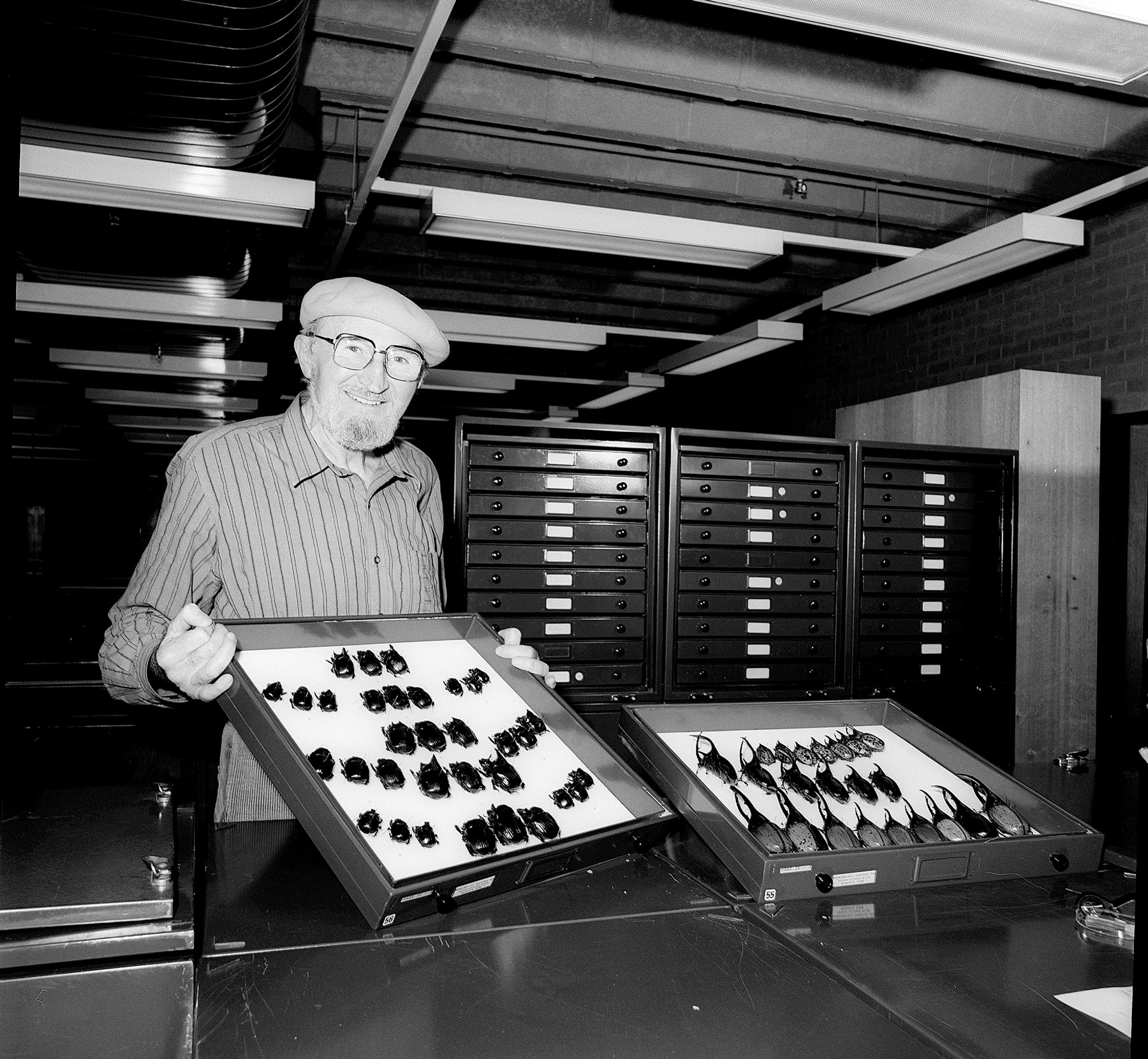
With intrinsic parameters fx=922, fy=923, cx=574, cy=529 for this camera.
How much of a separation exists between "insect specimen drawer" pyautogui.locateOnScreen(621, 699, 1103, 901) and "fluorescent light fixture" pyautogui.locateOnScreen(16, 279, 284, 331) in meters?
3.55

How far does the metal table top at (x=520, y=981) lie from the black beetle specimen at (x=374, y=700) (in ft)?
0.75

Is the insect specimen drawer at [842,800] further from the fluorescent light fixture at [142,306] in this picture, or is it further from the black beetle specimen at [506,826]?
the fluorescent light fixture at [142,306]

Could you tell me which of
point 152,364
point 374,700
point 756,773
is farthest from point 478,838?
point 152,364

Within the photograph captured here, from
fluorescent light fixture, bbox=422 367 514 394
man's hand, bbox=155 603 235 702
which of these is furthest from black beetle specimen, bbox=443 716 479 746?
fluorescent light fixture, bbox=422 367 514 394

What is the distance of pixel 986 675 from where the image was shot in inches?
142

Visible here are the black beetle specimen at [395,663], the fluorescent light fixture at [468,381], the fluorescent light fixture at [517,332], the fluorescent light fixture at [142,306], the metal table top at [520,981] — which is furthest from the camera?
the fluorescent light fixture at [468,381]

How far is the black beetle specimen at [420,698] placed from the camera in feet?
4.39

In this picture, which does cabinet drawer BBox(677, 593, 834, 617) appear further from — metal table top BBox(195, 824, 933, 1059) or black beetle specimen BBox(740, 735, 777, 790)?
metal table top BBox(195, 824, 933, 1059)

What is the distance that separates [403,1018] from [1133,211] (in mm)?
4981

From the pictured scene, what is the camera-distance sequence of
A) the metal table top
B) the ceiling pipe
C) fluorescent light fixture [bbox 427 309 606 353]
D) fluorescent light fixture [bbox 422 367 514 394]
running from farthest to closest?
1. fluorescent light fixture [bbox 422 367 514 394]
2. fluorescent light fixture [bbox 427 309 606 353]
3. the ceiling pipe
4. the metal table top

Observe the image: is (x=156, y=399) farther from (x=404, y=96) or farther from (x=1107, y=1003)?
(x=1107, y=1003)

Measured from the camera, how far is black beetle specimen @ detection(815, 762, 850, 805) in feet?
4.62

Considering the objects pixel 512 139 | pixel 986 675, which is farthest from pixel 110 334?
pixel 986 675

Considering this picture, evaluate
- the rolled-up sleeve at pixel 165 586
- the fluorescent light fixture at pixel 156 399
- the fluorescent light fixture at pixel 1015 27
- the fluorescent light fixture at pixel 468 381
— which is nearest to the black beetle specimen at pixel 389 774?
the rolled-up sleeve at pixel 165 586
